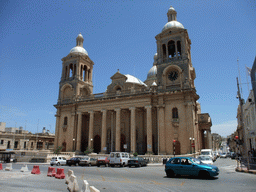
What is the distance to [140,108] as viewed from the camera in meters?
42.4

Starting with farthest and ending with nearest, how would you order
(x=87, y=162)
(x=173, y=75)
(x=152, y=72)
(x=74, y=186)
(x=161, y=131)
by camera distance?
(x=152, y=72) → (x=173, y=75) → (x=161, y=131) → (x=87, y=162) → (x=74, y=186)

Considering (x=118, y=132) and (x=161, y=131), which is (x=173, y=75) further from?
(x=118, y=132)

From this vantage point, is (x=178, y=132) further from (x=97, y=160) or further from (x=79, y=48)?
(x=79, y=48)

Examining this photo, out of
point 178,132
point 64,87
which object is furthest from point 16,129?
point 178,132

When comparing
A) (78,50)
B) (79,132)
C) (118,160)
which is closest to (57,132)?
(79,132)

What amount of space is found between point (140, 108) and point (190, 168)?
28828 millimetres

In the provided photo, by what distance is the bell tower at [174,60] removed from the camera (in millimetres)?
38156

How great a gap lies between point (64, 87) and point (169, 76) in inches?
1049

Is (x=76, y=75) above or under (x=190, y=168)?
above

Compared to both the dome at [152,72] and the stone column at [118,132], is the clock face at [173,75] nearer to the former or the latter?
the stone column at [118,132]

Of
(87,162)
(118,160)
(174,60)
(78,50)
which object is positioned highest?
(78,50)

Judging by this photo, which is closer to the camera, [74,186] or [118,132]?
[74,186]

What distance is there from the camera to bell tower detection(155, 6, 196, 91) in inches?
1502

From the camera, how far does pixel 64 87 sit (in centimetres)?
5150
